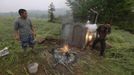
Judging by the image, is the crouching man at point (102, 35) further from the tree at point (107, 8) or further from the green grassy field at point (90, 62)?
the tree at point (107, 8)

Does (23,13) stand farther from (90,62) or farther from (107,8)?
(107,8)

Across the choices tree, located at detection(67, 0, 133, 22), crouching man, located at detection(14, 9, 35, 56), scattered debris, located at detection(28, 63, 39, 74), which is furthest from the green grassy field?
tree, located at detection(67, 0, 133, 22)

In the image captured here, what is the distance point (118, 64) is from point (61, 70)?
96.9 inches

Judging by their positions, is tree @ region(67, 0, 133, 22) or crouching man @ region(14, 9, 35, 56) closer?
crouching man @ region(14, 9, 35, 56)

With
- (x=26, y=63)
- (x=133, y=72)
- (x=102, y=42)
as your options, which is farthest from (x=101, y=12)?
(x=26, y=63)

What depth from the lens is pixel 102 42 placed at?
1007 centimetres

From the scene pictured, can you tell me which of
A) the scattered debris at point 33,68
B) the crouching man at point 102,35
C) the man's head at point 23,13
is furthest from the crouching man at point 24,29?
the crouching man at point 102,35

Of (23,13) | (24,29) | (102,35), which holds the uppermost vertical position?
(23,13)

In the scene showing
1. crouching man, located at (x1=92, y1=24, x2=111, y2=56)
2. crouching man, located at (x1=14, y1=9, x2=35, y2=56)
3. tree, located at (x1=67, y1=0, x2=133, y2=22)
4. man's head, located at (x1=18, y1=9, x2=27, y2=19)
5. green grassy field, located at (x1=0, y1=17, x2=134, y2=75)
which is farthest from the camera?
tree, located at (x1=67, y1=0, x2=133, y2=22)

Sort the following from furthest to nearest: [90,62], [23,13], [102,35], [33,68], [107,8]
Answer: [107,8], [102,35], [90,62], [33,68], [23,13]

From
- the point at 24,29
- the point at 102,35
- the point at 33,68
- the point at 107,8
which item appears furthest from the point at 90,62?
the point at 107,8

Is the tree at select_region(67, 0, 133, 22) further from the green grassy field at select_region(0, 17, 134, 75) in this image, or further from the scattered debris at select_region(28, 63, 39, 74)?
the scattered debris at select_region(28, 63, 39, 74)

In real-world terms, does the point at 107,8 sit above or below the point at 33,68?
above

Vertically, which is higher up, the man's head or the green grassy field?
the man's head
